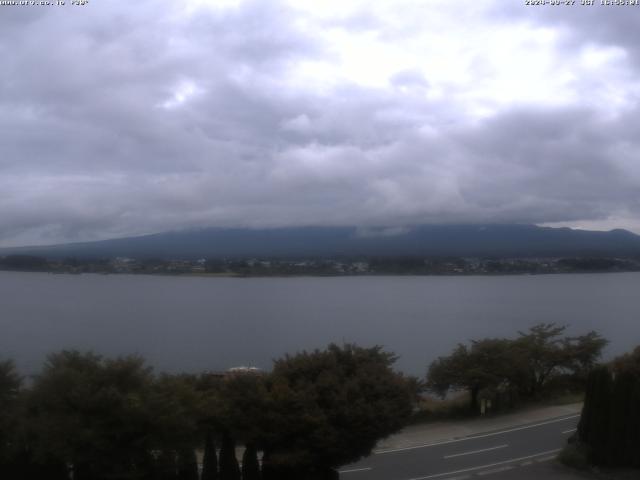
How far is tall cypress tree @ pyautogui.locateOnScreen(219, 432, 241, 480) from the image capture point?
15.0m

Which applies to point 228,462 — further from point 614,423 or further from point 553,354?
point 553,354

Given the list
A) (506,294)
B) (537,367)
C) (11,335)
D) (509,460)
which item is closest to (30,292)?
(11,335)

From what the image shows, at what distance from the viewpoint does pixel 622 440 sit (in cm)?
1866

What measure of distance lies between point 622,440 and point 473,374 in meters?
9.58

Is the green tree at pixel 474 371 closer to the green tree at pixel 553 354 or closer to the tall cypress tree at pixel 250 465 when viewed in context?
the green tree at pixel 553 354

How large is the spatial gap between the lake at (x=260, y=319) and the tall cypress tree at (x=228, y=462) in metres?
23.5

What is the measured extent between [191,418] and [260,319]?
51.6 m

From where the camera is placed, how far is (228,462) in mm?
15078

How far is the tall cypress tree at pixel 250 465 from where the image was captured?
15391 millimetres

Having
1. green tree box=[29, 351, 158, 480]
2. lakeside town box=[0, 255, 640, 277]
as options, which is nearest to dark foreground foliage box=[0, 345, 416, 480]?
green tree box=[29, 351, 158, 480]

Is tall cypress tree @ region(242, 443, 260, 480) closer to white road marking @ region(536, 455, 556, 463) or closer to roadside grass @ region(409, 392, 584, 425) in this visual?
white road marking @ region(536, 455, 556, 463)

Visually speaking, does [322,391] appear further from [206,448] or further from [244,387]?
[206,448]

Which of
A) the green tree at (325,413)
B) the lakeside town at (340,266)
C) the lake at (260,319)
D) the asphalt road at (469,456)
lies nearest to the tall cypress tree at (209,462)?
the green tree at (325,413)

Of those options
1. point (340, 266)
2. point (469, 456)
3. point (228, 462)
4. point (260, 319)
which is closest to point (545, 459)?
point (469, 456)
